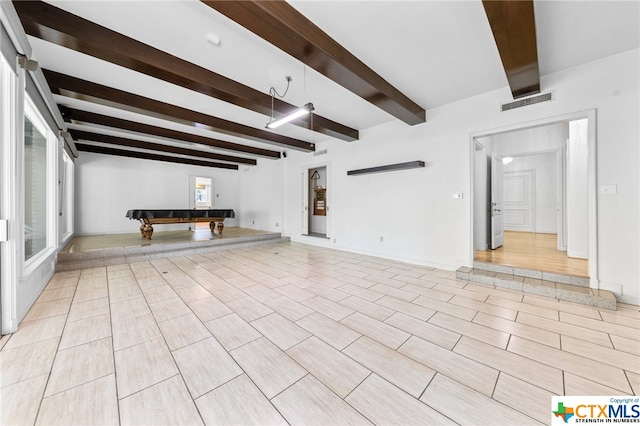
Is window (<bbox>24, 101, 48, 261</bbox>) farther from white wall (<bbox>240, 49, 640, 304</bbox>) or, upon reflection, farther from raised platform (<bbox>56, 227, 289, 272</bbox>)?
white wall (<bbox>240, 49, 640, 304</bbox>)

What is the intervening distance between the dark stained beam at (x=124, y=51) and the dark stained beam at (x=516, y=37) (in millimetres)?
2855

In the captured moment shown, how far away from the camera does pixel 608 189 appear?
2785 millimetres

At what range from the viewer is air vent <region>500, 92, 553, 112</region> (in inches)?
124

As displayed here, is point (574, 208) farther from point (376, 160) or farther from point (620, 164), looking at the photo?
point (376, 160)

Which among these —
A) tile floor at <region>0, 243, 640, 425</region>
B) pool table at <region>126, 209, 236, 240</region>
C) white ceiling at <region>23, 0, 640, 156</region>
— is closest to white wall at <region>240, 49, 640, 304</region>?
white ceiling at <region>23, 0, 640, 156</region>

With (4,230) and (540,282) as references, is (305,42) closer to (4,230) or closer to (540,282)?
(4,230)

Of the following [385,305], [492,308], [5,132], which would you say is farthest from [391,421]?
[5,132]

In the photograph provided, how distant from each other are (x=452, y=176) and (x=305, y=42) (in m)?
3.13

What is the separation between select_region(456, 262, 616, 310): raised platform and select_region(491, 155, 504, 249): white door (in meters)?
1.85

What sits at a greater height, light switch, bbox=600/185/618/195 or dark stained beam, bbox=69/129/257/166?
dark stained beam, bbox=69/129/257/166

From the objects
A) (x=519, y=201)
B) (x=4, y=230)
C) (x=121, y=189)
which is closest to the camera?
(x=4, y=230)

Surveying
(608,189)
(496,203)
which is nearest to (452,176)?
(608,189)

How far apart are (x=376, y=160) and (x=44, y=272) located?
5.63m

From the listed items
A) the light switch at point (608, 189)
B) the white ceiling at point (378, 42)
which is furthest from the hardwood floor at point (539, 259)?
the white ceiling at point (378, 42)
